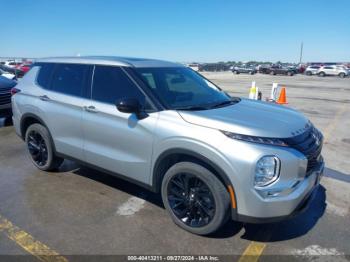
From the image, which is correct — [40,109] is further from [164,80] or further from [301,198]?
[301,198]

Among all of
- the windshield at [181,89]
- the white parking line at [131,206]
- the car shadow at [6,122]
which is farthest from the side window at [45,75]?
the car shadow at [6,122]

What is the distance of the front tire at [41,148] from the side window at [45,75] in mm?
655

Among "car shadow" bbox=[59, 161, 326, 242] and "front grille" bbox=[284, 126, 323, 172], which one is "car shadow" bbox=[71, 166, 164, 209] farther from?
"front grille" bbox=[284, 126, 323, 172]

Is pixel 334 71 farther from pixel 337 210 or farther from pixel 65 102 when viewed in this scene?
pixel 65 102

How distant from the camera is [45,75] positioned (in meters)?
4.93

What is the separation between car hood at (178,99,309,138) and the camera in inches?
118

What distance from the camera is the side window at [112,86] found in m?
3.77

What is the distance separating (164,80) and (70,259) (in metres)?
2.33

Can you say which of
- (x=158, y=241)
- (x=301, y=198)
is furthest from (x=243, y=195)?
(x=158, y=241)

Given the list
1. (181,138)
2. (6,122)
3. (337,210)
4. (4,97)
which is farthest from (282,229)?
(6,122)

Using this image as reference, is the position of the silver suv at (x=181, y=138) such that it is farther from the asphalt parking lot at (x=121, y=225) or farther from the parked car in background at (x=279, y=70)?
the parked car in background at (x=279, y=70)

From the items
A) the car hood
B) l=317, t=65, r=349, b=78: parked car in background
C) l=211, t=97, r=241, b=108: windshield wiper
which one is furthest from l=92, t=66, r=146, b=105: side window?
l=317, t=65, r=349, b=78: parked car in background

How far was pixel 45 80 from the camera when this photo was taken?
4.90m

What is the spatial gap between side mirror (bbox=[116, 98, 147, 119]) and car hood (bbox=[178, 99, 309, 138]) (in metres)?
0.48
